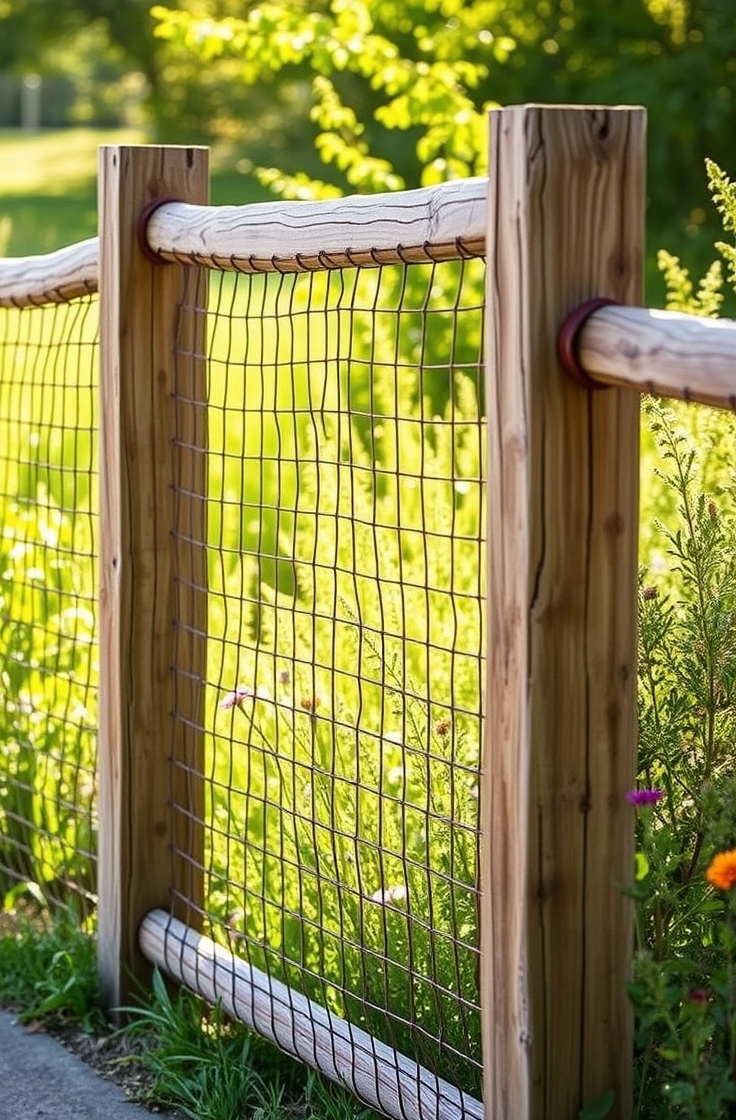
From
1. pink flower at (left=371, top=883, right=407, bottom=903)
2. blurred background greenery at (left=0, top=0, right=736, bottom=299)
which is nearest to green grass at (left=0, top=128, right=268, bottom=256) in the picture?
blurred background greenery at (left=0, top=0, right=736, bottom=299)

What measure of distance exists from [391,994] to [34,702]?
67.4 inches

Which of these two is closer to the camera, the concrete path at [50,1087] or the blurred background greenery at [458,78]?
the concrete path at [50,1087]

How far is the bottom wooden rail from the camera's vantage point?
266cm

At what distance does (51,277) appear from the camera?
12.2ft

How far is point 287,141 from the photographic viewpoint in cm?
3419

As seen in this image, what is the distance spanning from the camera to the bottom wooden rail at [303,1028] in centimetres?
266

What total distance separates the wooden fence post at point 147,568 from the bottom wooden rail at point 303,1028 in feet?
0.39

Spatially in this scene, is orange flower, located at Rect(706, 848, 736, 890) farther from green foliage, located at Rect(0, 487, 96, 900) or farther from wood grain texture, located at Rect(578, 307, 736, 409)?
green foliage, located at Rect(0, 487, 96, 900)

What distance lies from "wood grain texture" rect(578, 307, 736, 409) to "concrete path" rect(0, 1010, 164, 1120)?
179 centimetres

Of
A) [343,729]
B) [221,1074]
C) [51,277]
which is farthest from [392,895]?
[51,277]

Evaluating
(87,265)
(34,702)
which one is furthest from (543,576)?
(34,702)

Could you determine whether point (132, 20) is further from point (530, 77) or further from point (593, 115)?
point (593, 115)

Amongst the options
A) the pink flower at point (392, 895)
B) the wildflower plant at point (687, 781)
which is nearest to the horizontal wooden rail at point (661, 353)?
the wildflower plant at point (687, 781)

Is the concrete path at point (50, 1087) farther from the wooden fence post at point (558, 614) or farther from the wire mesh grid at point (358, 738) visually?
the wooden fence post at point (558, 614)
